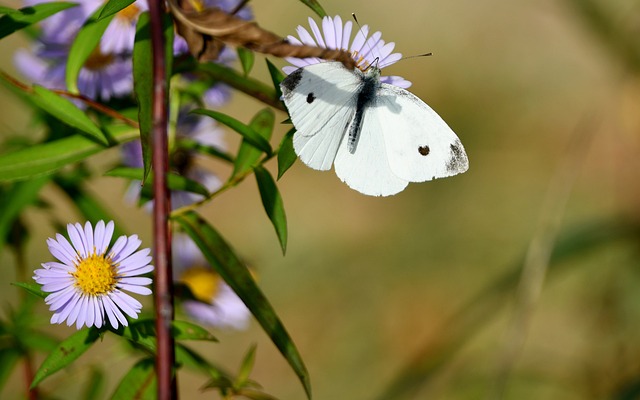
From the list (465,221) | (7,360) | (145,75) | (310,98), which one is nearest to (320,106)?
(310,98)

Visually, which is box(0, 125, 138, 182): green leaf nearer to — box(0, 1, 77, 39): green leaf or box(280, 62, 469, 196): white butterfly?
box(0, 1, 77, 39): green leaf

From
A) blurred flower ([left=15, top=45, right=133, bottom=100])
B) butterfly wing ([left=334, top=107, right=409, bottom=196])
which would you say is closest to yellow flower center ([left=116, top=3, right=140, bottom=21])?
blurred flower ([left=15, top=45, right=133, bottom=100])


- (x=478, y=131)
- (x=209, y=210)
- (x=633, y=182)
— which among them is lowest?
(x=209, y=210)

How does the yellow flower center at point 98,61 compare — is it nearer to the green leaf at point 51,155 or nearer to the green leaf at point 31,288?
the green leaf at point 51,155

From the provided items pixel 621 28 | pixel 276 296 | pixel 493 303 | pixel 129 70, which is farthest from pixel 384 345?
pixel 129 70

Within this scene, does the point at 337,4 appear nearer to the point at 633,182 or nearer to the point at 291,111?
the point at 633,182

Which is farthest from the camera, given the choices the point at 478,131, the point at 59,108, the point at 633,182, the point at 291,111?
the point at 478,131
